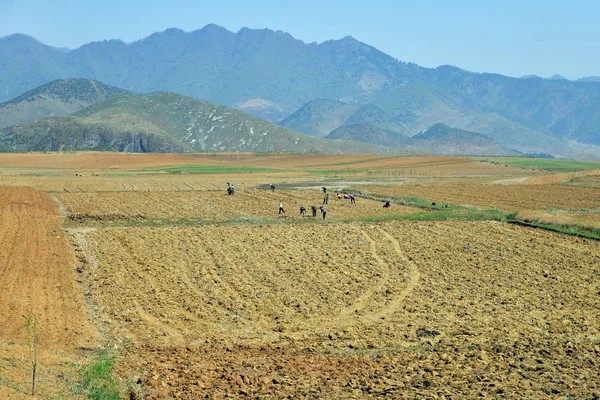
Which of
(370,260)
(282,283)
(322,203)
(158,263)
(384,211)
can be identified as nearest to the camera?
(282,283)

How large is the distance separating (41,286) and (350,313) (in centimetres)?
1066

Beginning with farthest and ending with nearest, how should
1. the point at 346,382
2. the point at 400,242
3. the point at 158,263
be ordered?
the point at 400,242 → the point at 158,263 → the point at 346,382

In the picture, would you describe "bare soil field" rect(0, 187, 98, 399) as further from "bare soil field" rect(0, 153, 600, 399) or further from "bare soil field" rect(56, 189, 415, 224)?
"bare soil field" rect(56, 189, 415, 224)

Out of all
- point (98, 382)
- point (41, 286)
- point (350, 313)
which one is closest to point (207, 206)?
point (41, 286)

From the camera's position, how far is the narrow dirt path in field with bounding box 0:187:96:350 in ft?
57.2

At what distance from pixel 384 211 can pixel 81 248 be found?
24.1 metres

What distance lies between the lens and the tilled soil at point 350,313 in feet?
47.9

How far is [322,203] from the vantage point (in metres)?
52.6

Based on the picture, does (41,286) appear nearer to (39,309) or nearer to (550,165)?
(39,309)

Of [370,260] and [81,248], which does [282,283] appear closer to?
[370,260]

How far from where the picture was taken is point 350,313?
20578mm

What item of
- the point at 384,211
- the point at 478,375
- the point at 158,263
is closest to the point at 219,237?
the point at 158,263

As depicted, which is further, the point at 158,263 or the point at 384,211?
the point at 384,211

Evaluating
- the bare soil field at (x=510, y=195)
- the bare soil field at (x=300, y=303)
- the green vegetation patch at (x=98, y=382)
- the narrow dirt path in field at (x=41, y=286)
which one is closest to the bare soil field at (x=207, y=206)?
the bare soil field at (x=300, y=303)
